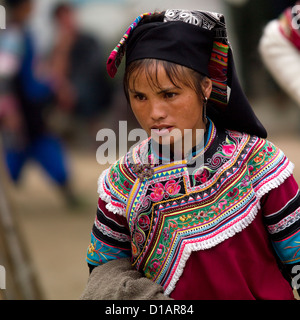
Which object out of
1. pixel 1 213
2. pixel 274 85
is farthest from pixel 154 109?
pixel 274 85

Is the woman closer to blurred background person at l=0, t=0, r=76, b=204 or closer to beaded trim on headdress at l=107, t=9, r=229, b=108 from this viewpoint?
beaded trim on headdress at l=107, t=9, r=229, b=108

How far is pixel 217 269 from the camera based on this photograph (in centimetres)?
187

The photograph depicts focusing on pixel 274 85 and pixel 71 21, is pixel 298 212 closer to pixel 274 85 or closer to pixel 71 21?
pixel 71 21

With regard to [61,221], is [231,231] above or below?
above

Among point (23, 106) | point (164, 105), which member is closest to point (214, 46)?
point (164, 105)

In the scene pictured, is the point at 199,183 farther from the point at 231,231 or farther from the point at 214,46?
the point at 214,46

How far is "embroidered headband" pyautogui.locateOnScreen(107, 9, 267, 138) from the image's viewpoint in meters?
1.82

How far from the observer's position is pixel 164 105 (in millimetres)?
1831

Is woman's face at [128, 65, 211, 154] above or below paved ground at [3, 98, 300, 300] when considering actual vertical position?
above

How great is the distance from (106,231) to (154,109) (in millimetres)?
466

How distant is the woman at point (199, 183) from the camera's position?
183 cm

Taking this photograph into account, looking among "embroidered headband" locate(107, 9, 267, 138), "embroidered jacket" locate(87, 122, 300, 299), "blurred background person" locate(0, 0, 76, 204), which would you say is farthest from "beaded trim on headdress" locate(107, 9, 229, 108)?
"blurred background person" locate(0, 0, 76, 204)

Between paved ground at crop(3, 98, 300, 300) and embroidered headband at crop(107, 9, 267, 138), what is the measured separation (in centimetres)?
208

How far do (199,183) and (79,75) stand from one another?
786 cm
